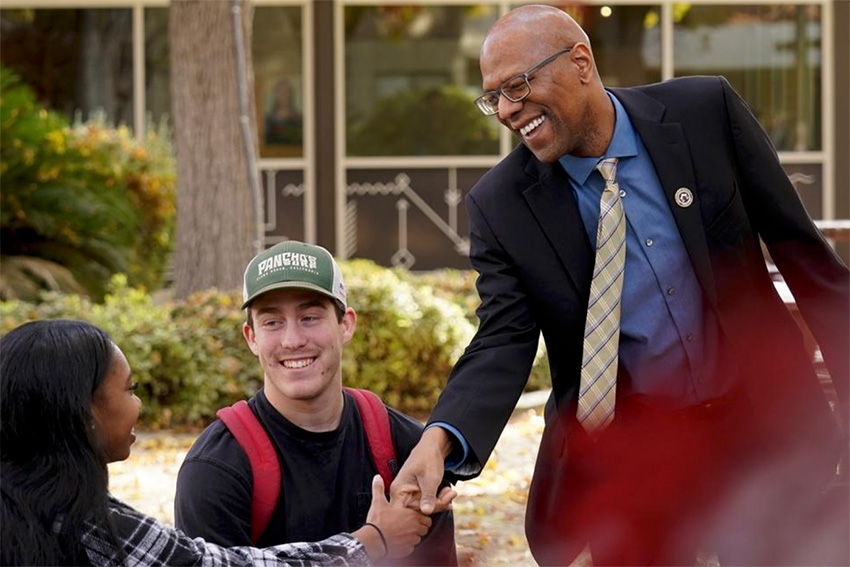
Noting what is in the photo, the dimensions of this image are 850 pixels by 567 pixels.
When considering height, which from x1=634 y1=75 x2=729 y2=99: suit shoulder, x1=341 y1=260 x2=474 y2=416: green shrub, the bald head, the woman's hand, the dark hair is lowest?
x1=341 y1=260 x2=474 y2=416: green shrub

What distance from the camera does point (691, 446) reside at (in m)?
3.53

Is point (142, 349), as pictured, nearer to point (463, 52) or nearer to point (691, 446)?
point (691, 446)

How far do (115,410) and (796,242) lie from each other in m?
1.71

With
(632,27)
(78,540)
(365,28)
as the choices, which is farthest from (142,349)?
(632,27)

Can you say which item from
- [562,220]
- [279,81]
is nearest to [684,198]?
[562,220]

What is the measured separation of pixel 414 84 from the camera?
52.5ft

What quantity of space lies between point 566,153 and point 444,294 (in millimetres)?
7119

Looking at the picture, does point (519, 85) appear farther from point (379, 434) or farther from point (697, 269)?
point (379, 434)

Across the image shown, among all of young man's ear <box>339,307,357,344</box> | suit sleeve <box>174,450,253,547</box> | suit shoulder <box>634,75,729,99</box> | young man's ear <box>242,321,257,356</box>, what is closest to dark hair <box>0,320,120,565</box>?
suit sleeve <box>174,450,253,547</box>

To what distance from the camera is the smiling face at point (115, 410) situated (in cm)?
290

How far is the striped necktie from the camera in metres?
3.38

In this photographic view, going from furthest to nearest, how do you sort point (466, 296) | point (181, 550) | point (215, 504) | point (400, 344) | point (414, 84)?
point (414, 84) < point (466, 296) < point (400, 344) < point (215, 504) < point (181, 550)

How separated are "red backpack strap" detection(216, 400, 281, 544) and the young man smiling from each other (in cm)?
2

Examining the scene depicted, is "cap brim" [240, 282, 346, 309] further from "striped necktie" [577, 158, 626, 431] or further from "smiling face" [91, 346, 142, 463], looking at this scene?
"striped necktie" [577, 158, 626, 431]
